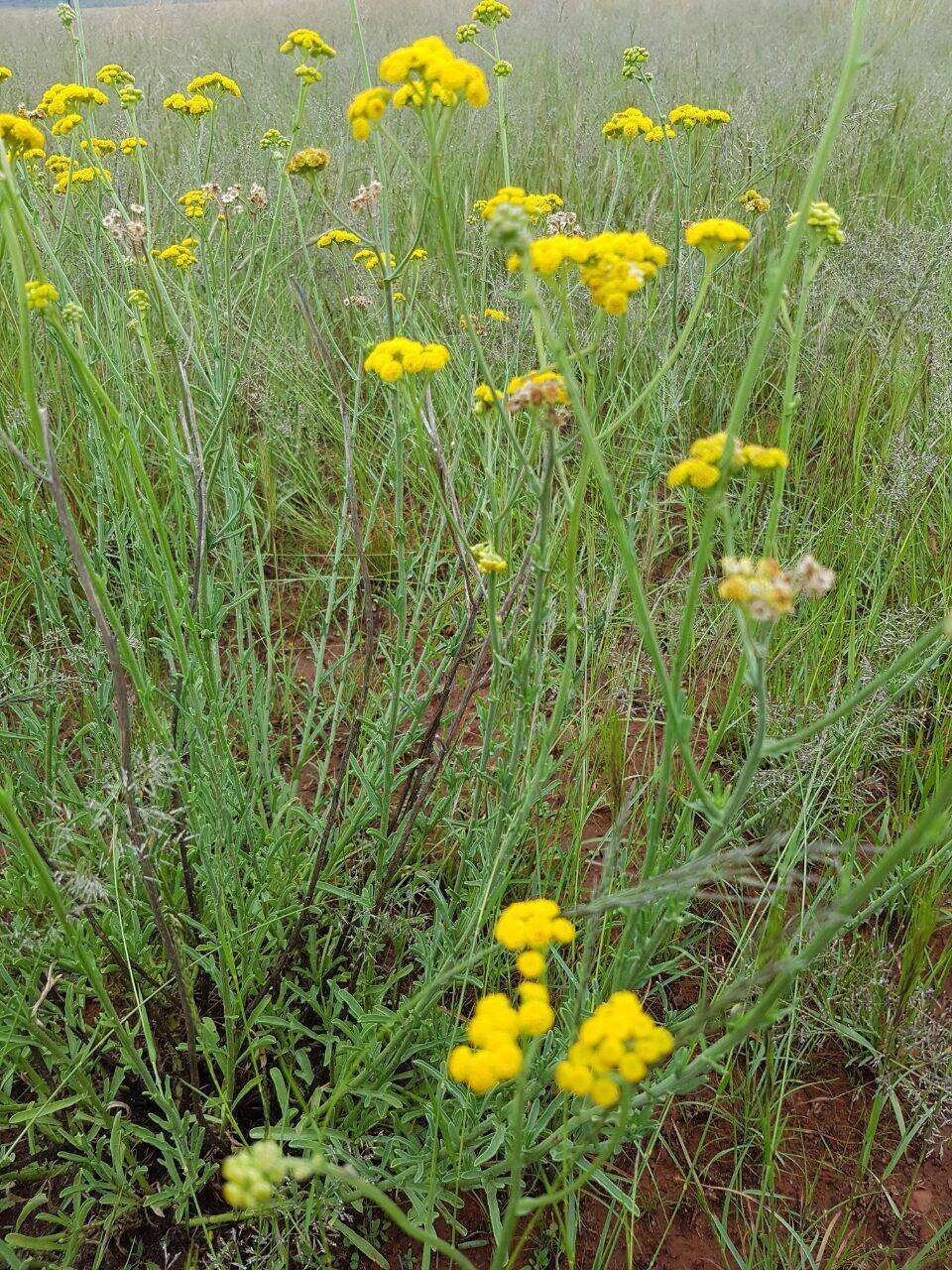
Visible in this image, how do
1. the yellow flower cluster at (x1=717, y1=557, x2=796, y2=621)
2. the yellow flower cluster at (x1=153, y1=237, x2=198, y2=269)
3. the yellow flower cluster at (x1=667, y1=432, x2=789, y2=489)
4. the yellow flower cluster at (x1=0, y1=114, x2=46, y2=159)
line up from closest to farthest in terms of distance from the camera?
the yellow flower cluster at (x1=717, y1=557, x2=796, y2=621) < the yellow flower cluster at (x1=667, y1=432, x2=789, y2=489) < the yellow flower cluster at (x1=0, y1=114, x2=46, y2=159) < the yellow flower cluster at (x1=153, y1=237, x2=198, y2=269)

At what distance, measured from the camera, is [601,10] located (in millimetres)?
8992

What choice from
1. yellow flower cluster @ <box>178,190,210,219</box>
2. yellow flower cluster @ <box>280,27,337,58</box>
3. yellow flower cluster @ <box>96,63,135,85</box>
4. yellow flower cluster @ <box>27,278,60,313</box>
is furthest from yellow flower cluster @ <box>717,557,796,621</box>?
yellow flower cluster @ <box>96,63,135,85</box>

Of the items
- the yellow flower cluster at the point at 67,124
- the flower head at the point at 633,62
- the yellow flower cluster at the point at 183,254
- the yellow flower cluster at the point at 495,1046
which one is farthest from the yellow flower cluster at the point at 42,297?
the flower head at the point at 633,62

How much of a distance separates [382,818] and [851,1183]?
109 cm

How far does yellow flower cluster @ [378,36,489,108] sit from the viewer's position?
3.51 feet

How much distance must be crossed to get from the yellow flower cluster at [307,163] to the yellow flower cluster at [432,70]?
1.59ft

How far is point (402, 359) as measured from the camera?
1266 mm

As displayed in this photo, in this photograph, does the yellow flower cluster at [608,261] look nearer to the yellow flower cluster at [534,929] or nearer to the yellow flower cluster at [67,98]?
the yellow flower cluster at [534,929]

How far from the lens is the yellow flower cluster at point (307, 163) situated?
155 centimetres

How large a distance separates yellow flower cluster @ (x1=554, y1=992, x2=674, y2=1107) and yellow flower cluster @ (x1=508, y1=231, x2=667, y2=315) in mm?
734

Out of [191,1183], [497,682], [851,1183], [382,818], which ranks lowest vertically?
[851,1183]

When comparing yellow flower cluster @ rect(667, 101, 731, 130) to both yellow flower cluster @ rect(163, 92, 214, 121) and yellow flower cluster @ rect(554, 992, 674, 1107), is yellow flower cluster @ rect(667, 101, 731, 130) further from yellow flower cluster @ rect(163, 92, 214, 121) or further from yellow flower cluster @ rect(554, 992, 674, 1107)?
Answer: yellow flower cluster @ rect(554, 992, 674, 1107)

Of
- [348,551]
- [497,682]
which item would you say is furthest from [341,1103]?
[348,551]

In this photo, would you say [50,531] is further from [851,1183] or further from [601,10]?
[601,10]
